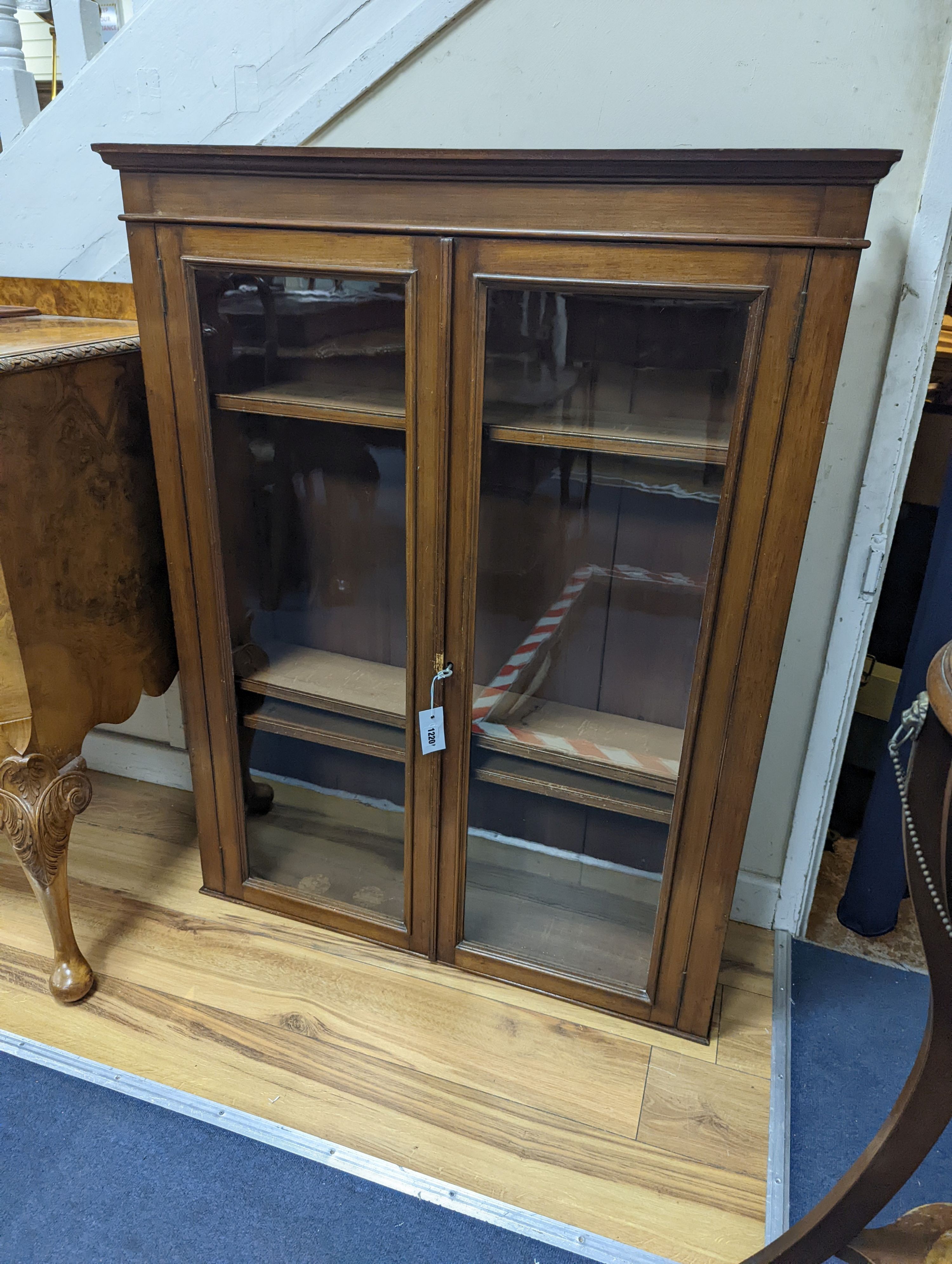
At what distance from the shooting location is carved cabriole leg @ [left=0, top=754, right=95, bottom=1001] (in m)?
1.19

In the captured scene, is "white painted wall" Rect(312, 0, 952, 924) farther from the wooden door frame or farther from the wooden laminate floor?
the wooden laminate floor

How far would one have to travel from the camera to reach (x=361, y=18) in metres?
1.19

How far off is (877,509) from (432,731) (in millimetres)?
726

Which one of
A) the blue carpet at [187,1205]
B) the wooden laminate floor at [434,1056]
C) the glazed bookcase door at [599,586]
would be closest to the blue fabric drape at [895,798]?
the wooden laminate floor at [434,1056]

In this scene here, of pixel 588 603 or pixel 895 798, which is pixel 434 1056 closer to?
pixel 588 603

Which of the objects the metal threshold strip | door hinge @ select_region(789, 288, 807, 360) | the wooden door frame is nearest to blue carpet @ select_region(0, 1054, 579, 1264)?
the metal threshold strip

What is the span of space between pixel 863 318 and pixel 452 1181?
1.27 meters

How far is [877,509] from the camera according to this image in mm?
1199

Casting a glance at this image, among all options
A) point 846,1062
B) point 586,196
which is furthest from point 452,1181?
point 586,196

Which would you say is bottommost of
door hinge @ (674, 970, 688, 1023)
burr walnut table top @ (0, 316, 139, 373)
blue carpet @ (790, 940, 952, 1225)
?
blue carpet @ (790, 940, 952, 1225)

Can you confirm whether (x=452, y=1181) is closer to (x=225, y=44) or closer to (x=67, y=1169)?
(x=67, y=1169)

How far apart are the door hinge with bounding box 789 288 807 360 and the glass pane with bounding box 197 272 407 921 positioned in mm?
457

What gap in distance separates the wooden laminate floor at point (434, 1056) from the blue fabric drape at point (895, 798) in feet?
0.64

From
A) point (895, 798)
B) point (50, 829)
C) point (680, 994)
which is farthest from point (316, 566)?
point (895, 798)
